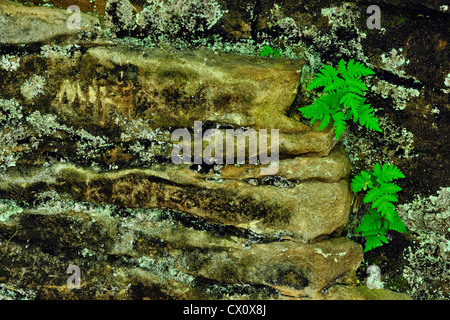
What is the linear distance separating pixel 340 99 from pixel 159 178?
1916 mm

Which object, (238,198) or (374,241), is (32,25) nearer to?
(238,198)

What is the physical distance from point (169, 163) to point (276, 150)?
108 cm

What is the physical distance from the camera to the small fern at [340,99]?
3.34m

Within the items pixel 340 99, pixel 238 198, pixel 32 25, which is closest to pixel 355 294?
pixel 238 198

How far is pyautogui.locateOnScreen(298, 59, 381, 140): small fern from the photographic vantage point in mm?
3336

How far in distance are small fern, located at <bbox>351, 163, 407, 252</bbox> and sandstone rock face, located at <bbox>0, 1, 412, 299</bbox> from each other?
174 mm

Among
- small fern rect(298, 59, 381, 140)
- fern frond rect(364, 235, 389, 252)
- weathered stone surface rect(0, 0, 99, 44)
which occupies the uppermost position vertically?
weathered stone surface rect(0, 0, 99, 44)

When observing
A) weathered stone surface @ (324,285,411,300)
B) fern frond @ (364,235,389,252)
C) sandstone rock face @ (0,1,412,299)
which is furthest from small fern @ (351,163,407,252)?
weathered stone surface @ (324,285,411,300)

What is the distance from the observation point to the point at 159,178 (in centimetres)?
373

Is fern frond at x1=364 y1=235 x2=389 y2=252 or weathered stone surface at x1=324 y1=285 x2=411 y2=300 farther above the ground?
fern frond at x1=364 y1=235 x2=389 y2=252

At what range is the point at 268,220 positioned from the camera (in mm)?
3682

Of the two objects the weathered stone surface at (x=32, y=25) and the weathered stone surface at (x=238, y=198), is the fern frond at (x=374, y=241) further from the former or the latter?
the weathered stone surface at (x=32, y=25)

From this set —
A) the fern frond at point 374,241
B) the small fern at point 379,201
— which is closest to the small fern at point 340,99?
the small fern at point 379,201

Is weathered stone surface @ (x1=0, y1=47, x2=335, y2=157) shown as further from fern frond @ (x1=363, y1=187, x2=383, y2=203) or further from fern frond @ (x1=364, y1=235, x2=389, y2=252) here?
fern frond @ (x1=364, y1=235, x2=389, y2=252)
